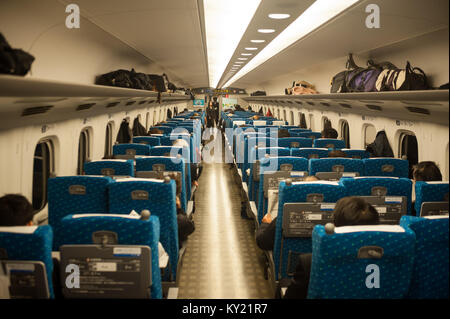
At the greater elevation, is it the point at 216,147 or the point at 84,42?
the point at 84,42

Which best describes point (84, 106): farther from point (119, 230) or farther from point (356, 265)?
point (356, 265)

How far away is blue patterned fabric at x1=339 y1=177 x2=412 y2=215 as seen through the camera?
11.5 ft

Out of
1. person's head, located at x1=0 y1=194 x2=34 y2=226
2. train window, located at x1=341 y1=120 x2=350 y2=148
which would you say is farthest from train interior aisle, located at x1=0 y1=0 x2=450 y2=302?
train window, located at x1=341 y1=120 x2=350 y2=148

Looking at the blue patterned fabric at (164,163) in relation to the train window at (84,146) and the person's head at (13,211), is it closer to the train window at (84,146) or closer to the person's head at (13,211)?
the train window at (84,146)

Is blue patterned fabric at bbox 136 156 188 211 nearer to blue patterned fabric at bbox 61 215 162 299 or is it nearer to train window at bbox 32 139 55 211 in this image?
train window at bbox 32 139 55 211

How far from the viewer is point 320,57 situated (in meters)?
8.80

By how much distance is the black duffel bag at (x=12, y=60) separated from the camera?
2261 millimetres

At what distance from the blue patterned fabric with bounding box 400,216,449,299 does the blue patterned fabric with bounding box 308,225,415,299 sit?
9 centimetres

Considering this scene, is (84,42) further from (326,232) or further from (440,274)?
(440,274)

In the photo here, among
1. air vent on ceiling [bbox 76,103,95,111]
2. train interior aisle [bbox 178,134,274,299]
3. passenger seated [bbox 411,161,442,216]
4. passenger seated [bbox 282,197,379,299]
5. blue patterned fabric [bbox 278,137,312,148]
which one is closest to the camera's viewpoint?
passenger seated [bbox 411,161,442,216]

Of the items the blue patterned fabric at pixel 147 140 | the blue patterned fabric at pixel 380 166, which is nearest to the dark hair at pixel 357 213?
the blue patterned fabric at pixel 380 166

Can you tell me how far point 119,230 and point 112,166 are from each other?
2649 mm
